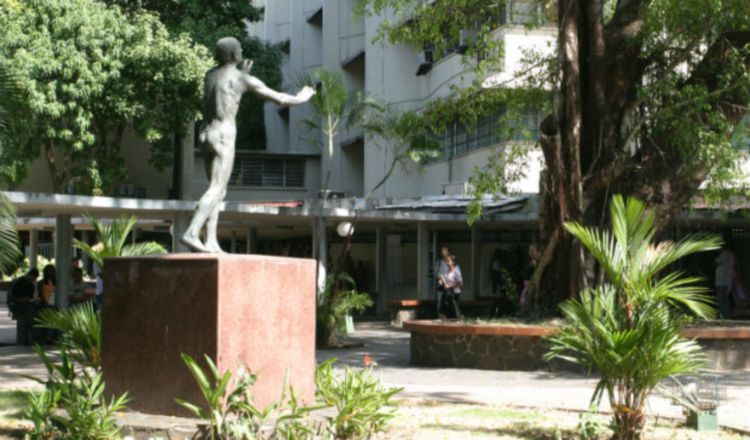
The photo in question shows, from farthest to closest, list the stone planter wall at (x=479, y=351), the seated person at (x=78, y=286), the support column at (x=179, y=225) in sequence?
the support column at (x=179, y=225) → the seated person at (x=78, y=286) → the stone planter wall at (x=479, y=351)

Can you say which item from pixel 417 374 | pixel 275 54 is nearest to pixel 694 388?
pixel 417 374

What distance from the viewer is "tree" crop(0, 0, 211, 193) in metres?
23.4

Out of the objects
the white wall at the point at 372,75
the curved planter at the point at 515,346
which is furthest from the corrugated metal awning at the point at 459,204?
the curved planter at the point at 515,346

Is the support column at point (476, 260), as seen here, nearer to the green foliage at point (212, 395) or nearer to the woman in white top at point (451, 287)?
the woman in white top at point (451, 287)

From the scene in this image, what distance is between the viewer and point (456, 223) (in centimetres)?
2641

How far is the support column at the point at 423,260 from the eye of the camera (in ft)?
84.2

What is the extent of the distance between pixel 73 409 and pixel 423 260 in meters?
18.2

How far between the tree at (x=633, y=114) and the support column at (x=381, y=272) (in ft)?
42.5

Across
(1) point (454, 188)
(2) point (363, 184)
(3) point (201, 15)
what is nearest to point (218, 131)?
(1) point (454, 188)

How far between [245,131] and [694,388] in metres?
36.0

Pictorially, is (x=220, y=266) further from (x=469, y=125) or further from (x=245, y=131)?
(x=245, y=131)

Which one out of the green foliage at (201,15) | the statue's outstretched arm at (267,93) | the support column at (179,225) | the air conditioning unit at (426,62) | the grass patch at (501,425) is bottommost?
the grass patch at (501,425)

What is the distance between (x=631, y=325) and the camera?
8.19 meters

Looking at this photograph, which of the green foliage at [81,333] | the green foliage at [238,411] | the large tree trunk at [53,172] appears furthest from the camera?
the large tree trunk at [53,172]
